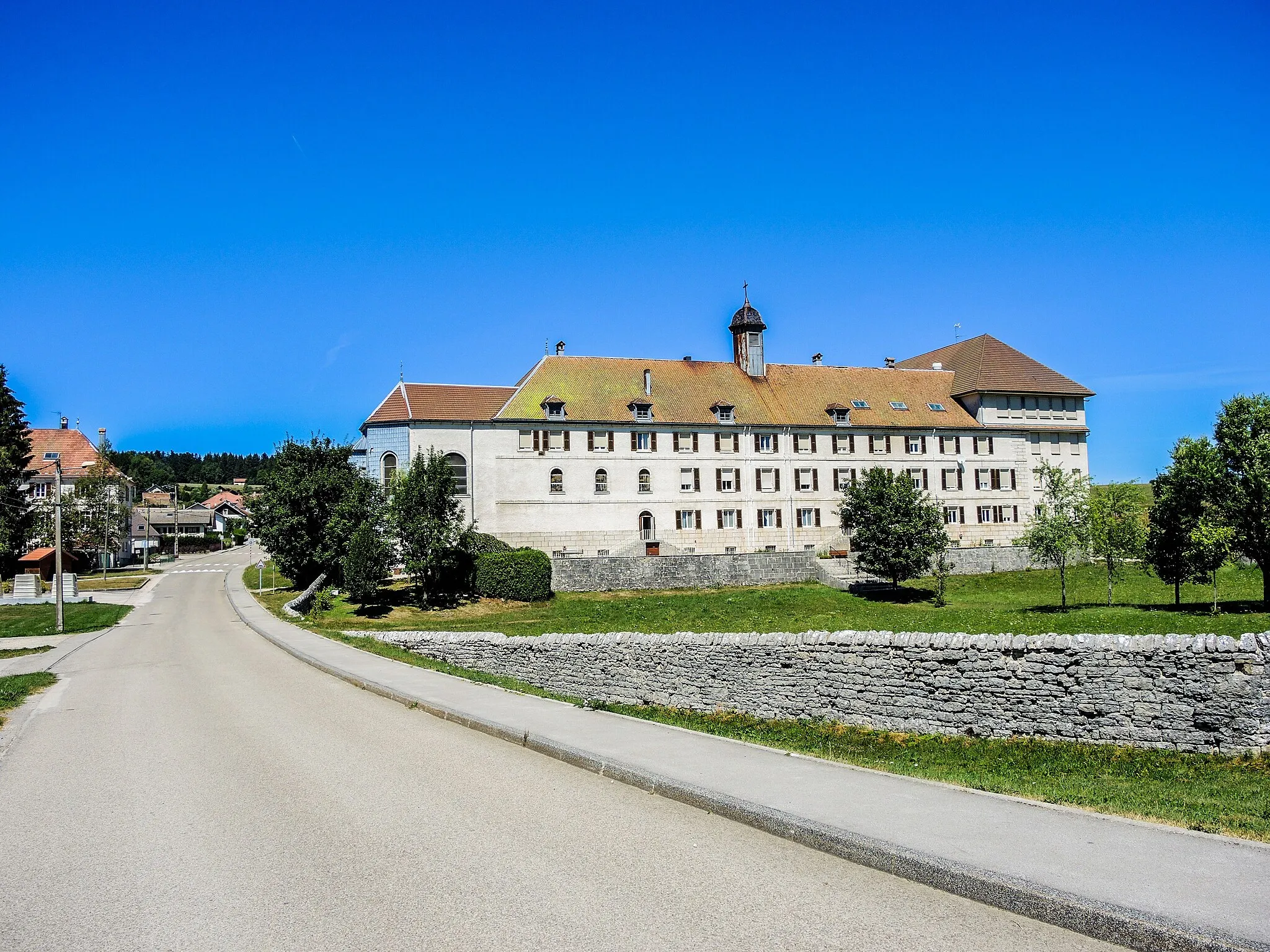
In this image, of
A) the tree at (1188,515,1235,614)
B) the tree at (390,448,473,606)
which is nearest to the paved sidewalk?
the tree at (1188,515,1235,614)

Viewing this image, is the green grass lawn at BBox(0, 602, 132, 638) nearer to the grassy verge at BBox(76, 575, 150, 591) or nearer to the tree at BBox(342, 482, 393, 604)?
the tree at BBox(342, 482, 393, 604)

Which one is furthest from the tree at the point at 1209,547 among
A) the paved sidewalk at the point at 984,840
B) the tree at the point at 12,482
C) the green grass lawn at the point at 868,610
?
the tree at the point at 12,482

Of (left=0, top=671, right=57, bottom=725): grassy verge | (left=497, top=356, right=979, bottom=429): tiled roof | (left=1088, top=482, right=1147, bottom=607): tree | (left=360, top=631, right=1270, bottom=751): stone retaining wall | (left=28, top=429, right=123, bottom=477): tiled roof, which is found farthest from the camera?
(left=28, top=429, right=123, bottom=477): tiled roof

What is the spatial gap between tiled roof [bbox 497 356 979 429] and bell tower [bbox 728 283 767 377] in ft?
2.32

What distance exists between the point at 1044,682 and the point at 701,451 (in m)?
49.2

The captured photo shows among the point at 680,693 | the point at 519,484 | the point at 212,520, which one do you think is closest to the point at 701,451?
the point at 519,484

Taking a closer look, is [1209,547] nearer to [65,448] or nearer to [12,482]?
[12,482]

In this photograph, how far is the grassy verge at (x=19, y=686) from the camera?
17641 mm

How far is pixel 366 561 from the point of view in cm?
4075

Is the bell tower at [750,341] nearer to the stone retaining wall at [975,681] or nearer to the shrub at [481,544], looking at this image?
the shrub at [481,544]

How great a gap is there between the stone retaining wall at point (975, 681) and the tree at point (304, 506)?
31.2 meters

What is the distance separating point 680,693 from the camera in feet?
59.4

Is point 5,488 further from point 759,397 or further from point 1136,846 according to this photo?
point 1136,846

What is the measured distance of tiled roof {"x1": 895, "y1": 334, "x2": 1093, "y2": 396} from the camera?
67188 millimetres
